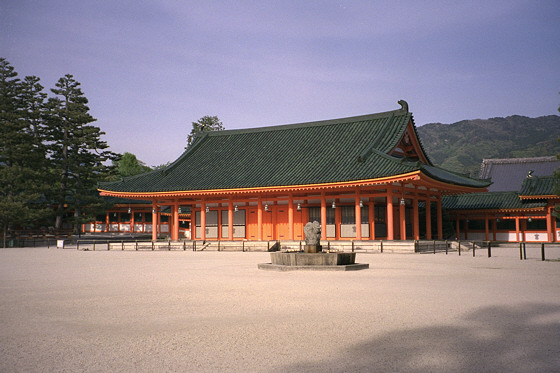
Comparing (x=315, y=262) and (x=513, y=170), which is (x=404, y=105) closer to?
(x=315, y=262)

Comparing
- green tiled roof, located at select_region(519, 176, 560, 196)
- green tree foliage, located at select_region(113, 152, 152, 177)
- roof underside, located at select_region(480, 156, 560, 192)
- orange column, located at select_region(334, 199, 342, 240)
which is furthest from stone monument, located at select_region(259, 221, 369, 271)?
green tree foliage, located at select_region(113, 152, 152, 177)

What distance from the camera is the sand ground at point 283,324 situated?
603cm

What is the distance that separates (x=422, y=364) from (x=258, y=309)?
4.05 m

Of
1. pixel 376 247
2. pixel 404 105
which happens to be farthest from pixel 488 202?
pixel 376 247

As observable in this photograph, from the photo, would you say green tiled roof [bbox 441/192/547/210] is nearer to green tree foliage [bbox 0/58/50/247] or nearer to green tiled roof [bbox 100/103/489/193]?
green tiled roof [bbox 100/103/489/193]

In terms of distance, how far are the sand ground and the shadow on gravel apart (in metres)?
0.01

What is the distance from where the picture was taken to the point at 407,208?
3462 cm

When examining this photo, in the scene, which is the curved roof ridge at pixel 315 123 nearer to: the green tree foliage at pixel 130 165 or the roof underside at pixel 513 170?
the roof underside at pixel 513 170

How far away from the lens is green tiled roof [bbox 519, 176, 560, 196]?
116 ft

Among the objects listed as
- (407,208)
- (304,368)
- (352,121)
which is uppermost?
(352,121)

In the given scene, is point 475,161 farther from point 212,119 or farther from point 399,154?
point 399,154

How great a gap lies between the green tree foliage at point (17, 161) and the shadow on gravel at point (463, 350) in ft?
119

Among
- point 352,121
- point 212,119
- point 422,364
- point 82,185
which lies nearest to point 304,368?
point 422,364

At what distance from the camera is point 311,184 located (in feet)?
99.9
